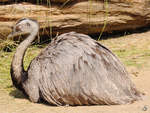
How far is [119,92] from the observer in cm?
549

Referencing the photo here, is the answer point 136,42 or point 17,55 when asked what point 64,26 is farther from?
point 17,55

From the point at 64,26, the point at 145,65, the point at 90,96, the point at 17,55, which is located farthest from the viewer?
the point at 64,26

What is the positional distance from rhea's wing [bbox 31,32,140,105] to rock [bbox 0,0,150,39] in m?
2.51

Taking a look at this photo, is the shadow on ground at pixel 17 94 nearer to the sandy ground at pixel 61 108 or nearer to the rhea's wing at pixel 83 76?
the sandy ground at pixel 61 108

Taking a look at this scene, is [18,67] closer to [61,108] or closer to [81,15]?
[61,108]

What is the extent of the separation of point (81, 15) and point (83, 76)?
130 inches

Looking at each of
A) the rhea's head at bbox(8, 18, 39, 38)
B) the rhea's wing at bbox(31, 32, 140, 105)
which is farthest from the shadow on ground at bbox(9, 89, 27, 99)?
the rhea's head at bbox(8, 18, 39, 38)

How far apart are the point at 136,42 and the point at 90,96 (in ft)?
11.9

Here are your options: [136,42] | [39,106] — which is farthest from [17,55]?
[136,42]

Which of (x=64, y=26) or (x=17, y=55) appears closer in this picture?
(x=17, y=55)

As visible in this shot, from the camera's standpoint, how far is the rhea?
5.43 m

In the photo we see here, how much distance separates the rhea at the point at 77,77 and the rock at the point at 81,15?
247cm

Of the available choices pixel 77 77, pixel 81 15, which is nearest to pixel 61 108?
pixel 77 77

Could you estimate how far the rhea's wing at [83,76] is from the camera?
543 centimetres
